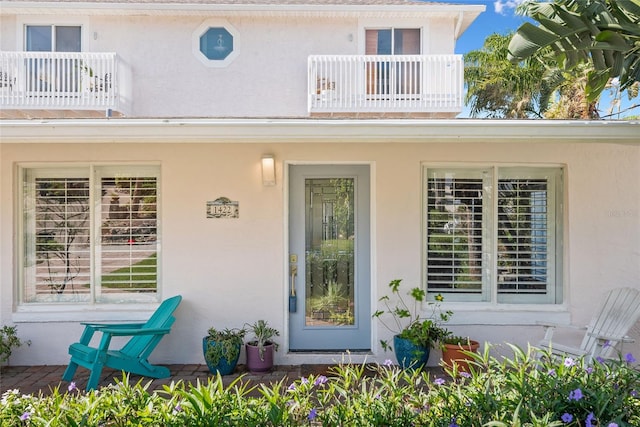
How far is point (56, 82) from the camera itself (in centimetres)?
905

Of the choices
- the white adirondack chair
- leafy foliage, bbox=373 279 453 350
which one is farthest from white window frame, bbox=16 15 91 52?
the white adirondack chair

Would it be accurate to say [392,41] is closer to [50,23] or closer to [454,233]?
[454,233]

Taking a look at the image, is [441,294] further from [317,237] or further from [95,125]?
[95,125]

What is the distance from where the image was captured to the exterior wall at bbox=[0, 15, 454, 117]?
8.98m

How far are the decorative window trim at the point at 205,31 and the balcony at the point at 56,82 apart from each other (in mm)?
1517

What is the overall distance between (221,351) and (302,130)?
236cm

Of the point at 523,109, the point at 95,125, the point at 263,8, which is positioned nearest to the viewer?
the point at 95,125

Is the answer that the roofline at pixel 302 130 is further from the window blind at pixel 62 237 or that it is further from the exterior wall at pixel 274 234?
the window blind at pixel 62 237

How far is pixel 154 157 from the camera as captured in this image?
5.04m

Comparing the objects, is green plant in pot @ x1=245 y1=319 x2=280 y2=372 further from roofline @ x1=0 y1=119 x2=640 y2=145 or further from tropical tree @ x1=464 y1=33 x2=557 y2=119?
tropical tree @ x1=464 y1=33 x2=557 y2=119

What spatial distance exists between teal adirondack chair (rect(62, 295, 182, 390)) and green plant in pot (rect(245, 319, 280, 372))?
834 mm

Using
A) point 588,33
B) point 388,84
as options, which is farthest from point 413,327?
point 388,84

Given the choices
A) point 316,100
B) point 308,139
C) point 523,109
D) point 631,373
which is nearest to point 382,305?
point 308,139

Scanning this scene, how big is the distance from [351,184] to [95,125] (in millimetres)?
2670
